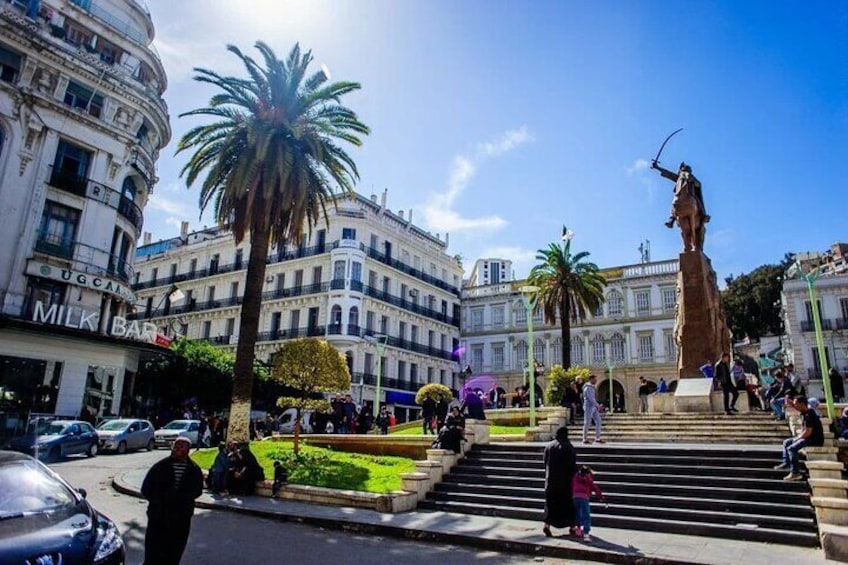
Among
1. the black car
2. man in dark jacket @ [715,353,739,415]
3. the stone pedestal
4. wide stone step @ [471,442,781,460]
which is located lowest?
the black car

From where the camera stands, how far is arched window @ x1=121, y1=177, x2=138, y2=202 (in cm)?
3037

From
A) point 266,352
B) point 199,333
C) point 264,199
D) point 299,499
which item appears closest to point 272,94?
point 264,199

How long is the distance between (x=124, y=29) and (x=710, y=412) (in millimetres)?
33516

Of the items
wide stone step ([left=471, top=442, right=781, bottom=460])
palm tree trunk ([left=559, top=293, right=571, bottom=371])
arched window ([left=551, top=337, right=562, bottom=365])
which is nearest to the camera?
wide stone step ([left=471, top=442, right=781, bottom=460])

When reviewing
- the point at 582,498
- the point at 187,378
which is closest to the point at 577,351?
the point at 187,378

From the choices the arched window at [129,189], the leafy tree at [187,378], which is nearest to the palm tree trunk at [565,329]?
the leafy tree at [187,378]

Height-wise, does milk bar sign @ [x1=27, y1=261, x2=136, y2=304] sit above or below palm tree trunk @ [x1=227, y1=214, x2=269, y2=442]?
above

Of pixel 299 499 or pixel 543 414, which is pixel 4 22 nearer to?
pixel 299 499

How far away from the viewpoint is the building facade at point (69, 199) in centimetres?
2448

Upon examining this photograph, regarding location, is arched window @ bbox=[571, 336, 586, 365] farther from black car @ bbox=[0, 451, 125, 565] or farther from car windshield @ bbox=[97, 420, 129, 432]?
black car @ bbox=[0, 451, 125, 565]

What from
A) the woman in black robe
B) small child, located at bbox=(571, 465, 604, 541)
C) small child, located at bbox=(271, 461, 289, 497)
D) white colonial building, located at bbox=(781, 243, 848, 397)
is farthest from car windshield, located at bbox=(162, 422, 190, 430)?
white colonial building, located at bbox=(781, 243, 848, 397)

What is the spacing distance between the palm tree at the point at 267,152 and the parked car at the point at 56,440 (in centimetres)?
695

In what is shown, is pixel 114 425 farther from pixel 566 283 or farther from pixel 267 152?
pixel 566 283

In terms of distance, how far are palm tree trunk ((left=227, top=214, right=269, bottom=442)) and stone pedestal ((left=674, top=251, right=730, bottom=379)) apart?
13620 millimetres
